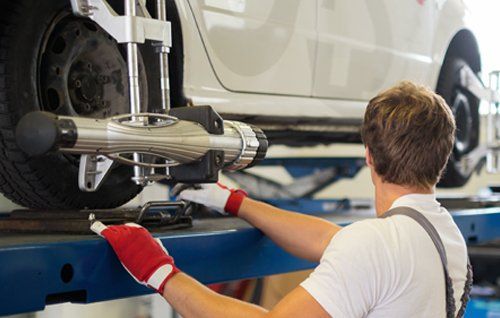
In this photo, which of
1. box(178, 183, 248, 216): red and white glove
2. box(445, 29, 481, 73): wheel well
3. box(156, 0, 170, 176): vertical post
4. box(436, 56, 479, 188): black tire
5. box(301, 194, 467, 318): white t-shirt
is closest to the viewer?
box(301, 194, 467, 318): white t-shirt

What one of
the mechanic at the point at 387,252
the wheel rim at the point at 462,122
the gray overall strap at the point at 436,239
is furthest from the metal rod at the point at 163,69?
the wheel rim at the point at 462,122

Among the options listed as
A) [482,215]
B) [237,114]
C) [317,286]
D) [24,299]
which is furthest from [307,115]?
[24,299]

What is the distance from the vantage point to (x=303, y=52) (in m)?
2.73

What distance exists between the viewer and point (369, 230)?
1.59m

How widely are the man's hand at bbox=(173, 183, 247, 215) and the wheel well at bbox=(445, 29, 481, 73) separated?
2155 mm

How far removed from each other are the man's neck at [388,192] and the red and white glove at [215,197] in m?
0.46

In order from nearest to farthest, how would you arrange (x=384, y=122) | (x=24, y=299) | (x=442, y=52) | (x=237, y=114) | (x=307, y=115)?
(x=24, y=299), (x=384, y=122), (x=237, y=114), (x=307, y=115), (x=442, y=52)

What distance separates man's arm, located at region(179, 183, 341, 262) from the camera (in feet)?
6.78

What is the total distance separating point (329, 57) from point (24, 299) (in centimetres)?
173

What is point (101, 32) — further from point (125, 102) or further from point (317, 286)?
point (317, 286)

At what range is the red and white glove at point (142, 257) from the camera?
1.57 m

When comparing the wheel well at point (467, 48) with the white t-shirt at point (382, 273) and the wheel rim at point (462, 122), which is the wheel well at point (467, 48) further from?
the white t-shirt at point (382, 273)

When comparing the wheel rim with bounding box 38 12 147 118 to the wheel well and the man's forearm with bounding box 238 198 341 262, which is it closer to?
the man's forearm with bounding box 238 198 341 262

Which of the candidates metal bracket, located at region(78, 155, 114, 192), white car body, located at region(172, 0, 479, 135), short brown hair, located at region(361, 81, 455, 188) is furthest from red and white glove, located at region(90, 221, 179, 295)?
white car body, located at region(172, 0, 479, 135)
